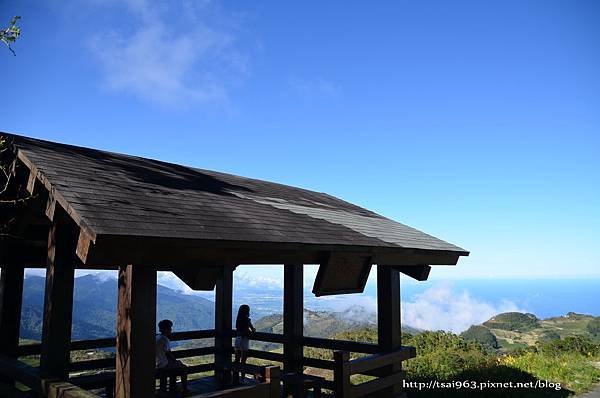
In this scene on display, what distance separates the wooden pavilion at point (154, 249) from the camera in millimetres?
4391

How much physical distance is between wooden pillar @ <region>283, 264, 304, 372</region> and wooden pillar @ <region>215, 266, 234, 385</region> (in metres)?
1.49

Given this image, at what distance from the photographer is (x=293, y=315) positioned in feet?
29.5

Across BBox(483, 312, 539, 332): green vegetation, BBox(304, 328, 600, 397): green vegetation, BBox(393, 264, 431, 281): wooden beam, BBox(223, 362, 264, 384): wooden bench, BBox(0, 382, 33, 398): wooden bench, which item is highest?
BBox(393, 264, 431, 281): wooden beam

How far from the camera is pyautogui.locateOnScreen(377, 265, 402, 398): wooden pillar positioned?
8.11m

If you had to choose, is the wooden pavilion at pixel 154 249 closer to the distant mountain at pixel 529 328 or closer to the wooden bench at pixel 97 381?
the wooden bench at pixel 97 381

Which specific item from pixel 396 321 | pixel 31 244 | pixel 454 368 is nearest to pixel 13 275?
pixel 31 244

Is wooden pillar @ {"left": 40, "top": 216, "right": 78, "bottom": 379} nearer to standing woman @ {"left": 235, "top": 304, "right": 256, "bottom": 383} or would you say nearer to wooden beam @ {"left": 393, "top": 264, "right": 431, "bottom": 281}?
standing woman @ {"left": 235, "top": 304, "right": 256, "bottom": 383}

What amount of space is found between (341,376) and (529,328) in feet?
220

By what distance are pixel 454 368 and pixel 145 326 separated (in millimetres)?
10496

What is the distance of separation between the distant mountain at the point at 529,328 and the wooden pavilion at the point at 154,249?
47.2m

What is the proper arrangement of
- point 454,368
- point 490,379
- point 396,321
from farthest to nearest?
point 454,368 < point 490,379 < point 396,321

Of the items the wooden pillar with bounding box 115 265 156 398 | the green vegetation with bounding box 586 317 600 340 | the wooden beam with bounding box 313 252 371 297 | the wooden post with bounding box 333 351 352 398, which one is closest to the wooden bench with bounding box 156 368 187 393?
the wooden post with bounding box 333 351 352 398

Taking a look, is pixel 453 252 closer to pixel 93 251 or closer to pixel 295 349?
pixel 295 349

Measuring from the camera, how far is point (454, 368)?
1258 centimetres
